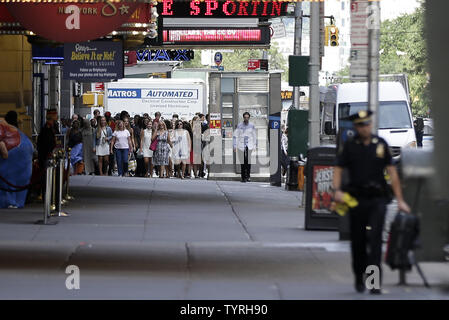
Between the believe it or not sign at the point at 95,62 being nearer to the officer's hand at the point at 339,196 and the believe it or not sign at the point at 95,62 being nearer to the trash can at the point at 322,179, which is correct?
the trash can at the point at 322,179

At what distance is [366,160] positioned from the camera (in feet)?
29.8

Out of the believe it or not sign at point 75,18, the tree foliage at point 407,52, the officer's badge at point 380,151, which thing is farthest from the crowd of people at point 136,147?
the tree foliage at point 407,52

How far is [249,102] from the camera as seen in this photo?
31.2 metres

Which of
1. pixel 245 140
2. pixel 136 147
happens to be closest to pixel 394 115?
pixel 245 140

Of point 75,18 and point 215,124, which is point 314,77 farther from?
point 215,124

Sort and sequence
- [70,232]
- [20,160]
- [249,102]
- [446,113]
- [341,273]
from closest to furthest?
[446,113] < [341,273] < [70,232] < [20,160] < [249,102]

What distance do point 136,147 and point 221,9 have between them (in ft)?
29.5

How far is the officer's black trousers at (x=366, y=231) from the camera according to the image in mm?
9188

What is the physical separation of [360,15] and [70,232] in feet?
17.2

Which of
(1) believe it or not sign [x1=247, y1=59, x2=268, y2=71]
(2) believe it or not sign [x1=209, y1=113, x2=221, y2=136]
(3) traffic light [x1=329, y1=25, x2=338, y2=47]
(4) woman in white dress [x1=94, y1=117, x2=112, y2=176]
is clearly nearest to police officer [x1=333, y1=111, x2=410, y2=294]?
(2) believe it or not sign [x1=209, y1=113, x2=221, y2=136]

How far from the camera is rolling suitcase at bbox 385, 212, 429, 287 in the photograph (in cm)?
874

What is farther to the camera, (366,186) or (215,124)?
(215,124)
